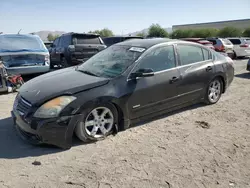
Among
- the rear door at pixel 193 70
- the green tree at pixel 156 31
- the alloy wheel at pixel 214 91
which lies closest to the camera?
the rear door at pixel 193 70

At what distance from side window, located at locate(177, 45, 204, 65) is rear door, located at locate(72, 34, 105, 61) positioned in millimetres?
5306

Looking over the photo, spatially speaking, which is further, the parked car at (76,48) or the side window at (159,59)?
the parked car at (76,48)

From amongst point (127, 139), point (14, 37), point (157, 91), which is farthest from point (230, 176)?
point (14, 37)

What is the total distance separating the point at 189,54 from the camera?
484cm

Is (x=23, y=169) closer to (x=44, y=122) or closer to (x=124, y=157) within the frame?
(x=44, y=122)

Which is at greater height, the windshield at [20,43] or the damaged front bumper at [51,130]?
the windshield at [20,43]

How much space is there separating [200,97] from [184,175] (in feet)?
8.52

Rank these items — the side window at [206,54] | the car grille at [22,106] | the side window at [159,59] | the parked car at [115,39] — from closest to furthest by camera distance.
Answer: the car grille at [22,106]
the side window at [159,59]
the side window at [206,54]
the parked car at [115,39]

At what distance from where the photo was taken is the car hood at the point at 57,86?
3329 mm

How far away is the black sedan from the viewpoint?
323 cm

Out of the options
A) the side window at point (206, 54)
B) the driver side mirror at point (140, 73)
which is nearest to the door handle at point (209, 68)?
the side window at point (206, 54)

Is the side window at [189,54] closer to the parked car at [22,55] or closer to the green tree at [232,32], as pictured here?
the parked car at [22,55]

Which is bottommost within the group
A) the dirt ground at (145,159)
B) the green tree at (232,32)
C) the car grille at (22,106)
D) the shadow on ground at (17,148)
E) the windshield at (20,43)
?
the dirt ground at (145,159)

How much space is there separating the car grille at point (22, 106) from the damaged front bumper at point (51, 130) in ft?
0.31
